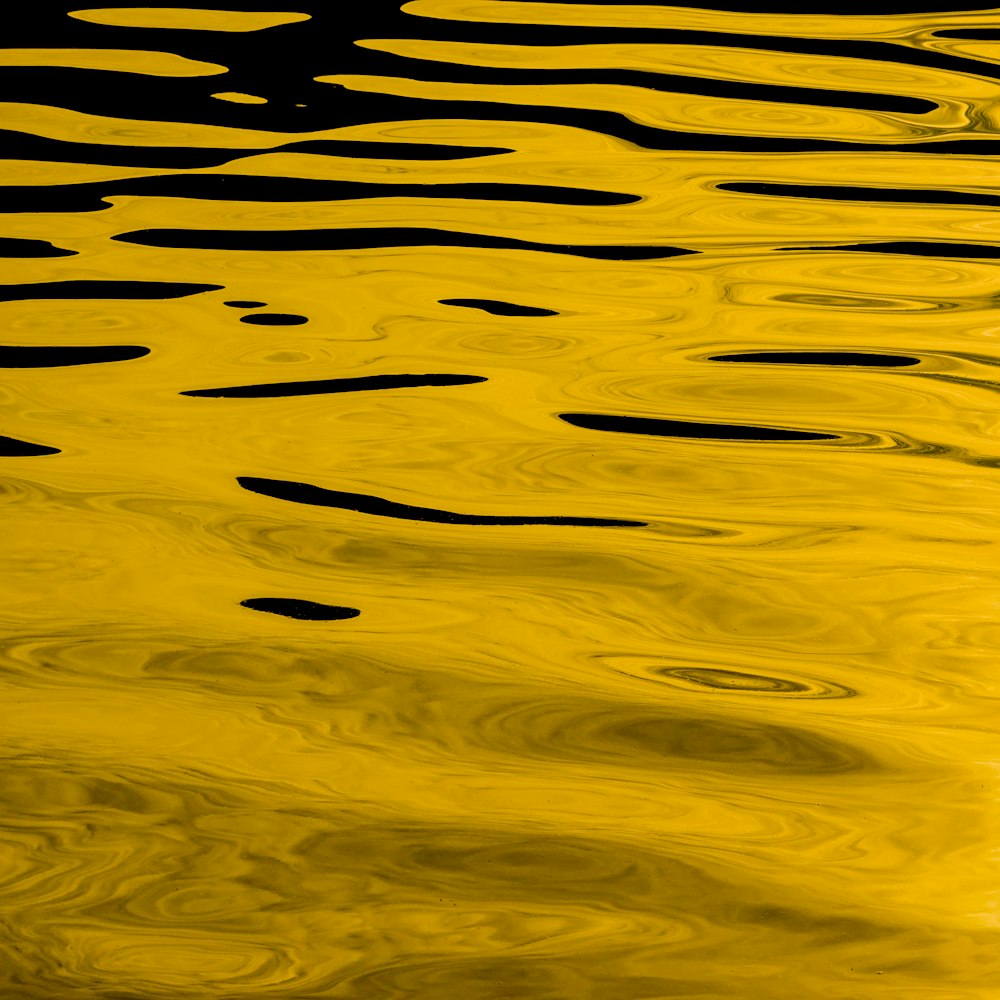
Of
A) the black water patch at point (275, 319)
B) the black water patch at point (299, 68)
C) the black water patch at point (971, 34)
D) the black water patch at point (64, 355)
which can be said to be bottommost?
the black water patch at point (64, 355)

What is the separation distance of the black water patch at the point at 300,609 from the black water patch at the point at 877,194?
3.43ft

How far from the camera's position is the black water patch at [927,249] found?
1.83m

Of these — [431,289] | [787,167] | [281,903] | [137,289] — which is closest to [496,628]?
[281,903]

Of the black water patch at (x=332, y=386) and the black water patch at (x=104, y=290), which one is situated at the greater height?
the black water patch at (x=104, y=290)

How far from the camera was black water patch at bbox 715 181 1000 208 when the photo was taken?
198 cm

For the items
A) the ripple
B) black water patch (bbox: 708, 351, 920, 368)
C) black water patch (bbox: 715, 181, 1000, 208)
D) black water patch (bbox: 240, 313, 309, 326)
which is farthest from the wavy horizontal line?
the ripple

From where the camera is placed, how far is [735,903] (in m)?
0.94

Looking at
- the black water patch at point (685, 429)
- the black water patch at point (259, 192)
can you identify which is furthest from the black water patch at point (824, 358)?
the black water patch at point (259, 192)

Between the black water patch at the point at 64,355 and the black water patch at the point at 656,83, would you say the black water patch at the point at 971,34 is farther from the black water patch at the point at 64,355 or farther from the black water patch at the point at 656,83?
the black water patch at the point at 64,355

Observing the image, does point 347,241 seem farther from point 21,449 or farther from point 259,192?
point 21,449

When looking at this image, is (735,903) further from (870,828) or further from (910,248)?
(910,248)

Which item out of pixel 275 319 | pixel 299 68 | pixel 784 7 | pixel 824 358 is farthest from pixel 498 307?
pixel 784 7

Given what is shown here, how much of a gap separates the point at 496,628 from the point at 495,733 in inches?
4.8

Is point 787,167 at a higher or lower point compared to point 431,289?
higher
